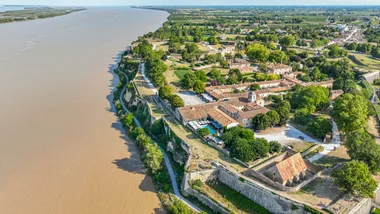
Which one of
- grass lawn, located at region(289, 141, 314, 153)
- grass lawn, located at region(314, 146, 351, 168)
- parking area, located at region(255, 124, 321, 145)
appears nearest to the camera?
grass lawn, located at region(314, 146, 351, 168)

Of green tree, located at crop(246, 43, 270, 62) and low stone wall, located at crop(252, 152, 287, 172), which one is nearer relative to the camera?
low stone wall, located at crop(252, 152, 287, 172)

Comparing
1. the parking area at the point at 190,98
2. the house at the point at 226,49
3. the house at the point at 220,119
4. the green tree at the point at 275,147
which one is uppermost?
the house at the point at 226,49

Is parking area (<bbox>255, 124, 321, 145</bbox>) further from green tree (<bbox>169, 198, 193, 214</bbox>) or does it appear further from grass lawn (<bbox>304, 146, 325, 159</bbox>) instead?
green tree (<bbox>169, 198, 193, 214</bbox>)

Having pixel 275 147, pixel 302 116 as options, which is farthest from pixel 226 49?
pixel 275 147

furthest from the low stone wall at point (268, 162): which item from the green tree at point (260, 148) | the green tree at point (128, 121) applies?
the green tree at point (128, 121)

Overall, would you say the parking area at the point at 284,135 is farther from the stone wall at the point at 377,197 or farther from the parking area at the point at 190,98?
the parking area at the point at 190,98

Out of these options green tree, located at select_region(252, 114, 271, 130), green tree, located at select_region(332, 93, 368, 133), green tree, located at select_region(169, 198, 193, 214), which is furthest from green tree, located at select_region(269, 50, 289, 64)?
green tree, located at select_region(169, 198, 193, 214)

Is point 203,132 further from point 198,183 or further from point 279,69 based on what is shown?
point 279,69

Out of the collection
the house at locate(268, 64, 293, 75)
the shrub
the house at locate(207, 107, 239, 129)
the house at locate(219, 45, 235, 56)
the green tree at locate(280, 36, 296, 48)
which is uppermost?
the green tree at locate(280, 36, 296, 48)
